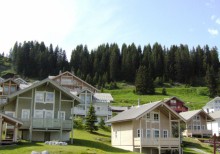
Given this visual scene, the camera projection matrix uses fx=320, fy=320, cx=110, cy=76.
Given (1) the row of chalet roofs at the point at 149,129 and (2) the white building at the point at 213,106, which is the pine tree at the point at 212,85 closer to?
(2) the white building at the point at 213,106

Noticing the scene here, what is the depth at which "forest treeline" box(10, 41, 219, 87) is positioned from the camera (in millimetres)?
145000

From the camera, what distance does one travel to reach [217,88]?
4798 inches

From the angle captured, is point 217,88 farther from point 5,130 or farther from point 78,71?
point 5,130

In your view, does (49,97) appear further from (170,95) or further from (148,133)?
(170,95)

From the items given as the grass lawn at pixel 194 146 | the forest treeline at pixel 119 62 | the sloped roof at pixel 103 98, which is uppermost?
Result: the forest treeline at pixel 119 62

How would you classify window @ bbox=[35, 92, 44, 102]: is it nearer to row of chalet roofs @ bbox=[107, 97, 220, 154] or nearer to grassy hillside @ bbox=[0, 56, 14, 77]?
row of chalet roofs @ bbox=[107, 97, 220, 154]

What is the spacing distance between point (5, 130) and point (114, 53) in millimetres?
118713

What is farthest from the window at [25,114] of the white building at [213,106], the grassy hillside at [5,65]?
the grassy hillside at [5,65]

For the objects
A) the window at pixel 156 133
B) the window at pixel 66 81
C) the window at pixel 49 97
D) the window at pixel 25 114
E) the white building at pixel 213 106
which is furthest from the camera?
the white building at pixel 213 106

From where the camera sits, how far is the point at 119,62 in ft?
512

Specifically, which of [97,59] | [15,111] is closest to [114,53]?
[97,59]

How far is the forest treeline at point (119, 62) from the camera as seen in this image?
476 ft

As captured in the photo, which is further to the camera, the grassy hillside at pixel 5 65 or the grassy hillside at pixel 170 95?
the grassy hillside at pixel 5 65

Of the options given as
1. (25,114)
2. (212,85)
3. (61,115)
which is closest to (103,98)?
(61,115)
